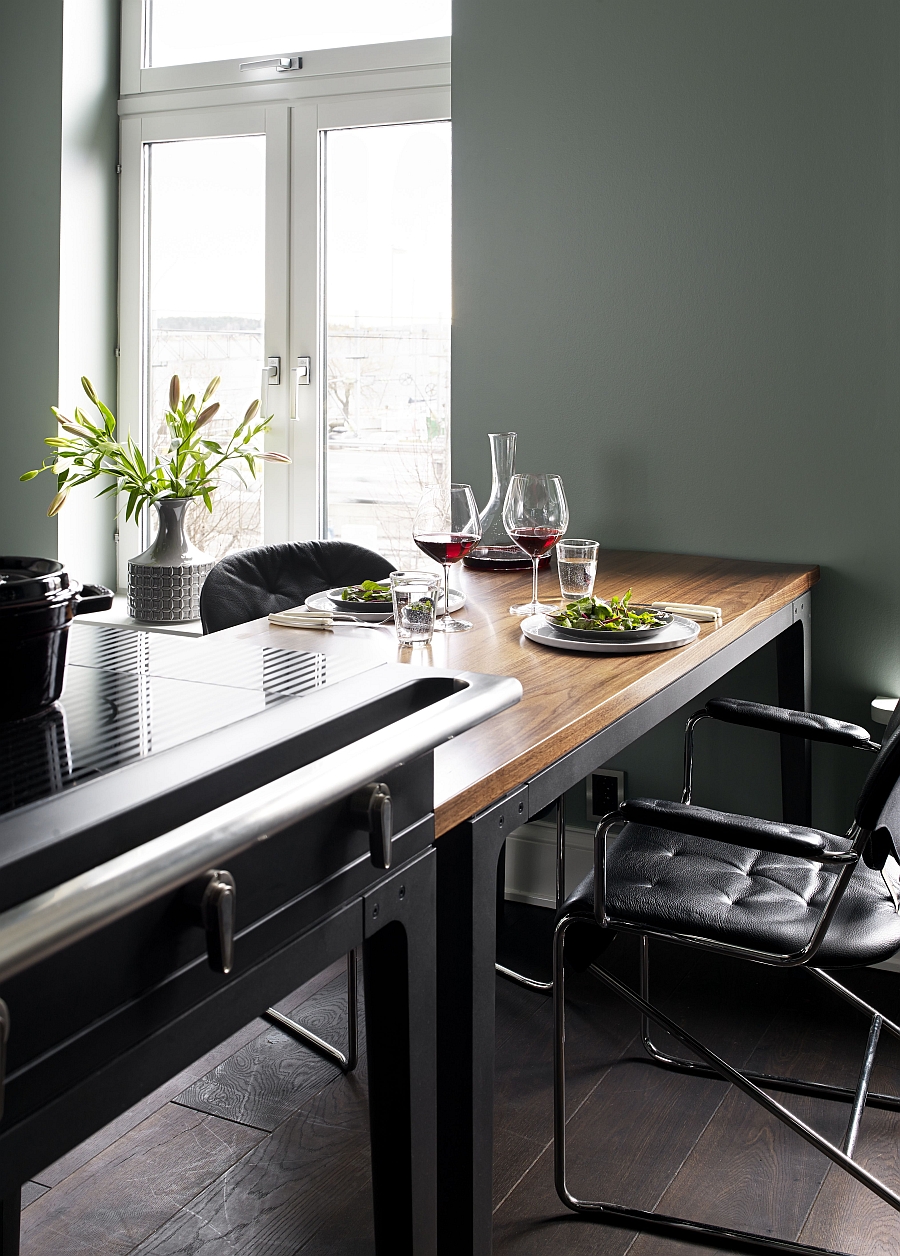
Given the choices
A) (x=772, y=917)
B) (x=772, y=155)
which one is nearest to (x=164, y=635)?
(x=772, y=917)

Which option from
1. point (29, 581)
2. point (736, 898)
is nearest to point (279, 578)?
point (736, 898)

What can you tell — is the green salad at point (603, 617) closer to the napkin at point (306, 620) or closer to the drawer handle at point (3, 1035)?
the napkin at point (306, 620)

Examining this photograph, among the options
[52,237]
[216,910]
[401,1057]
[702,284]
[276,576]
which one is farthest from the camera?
[52,237]

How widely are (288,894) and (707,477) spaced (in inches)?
84.5

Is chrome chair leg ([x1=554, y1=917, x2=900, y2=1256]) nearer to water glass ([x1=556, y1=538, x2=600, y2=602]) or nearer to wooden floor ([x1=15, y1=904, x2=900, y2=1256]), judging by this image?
wooden floor ([x1=15, y1=904, x2=900, y2=1256])

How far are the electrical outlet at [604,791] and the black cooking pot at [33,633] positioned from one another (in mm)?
2179

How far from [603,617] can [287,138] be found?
233 centimetres

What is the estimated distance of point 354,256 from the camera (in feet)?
11.5

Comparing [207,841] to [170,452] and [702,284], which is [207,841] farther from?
[170,452]

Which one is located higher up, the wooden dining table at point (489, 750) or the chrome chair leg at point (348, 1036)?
the wooden dining table at point (489, 750)

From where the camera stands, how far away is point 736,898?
5.87ft

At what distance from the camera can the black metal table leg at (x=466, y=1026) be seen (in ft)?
3.96

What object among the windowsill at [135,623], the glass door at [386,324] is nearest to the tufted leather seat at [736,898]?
the glass door at [386,324]

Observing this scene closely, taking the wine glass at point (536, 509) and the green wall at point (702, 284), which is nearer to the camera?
the wine glass at point (536, 509)
